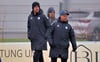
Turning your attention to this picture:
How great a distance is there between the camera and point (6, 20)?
19.3 meters

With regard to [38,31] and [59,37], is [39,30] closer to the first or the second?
[38,31]

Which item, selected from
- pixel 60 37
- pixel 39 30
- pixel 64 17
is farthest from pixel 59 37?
pixel 39 30

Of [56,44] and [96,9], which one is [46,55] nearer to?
[56,44]

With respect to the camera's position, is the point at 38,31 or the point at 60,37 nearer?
the point at 60,37

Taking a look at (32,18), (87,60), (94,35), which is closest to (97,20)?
(94,35)

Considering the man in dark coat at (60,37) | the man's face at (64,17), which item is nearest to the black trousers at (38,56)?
the man in dark coat at (60,37)

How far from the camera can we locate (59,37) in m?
12.9

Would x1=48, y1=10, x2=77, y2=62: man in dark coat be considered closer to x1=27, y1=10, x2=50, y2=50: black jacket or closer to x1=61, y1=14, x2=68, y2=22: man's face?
x1=61, y1=14, x2=68, y2=22: man's face

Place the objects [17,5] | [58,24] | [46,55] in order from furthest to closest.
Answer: [17,5] < [46,55] < [58,24]

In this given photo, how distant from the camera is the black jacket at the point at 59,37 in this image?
12.9 meters

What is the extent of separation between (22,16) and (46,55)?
15.8 ft

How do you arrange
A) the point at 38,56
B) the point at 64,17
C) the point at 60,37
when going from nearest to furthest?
the point at 64,17, the point at 60,37, the point at 38,56

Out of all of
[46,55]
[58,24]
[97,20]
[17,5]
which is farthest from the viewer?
[17,5]

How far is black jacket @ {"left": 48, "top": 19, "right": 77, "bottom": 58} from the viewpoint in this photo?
1287 cm
